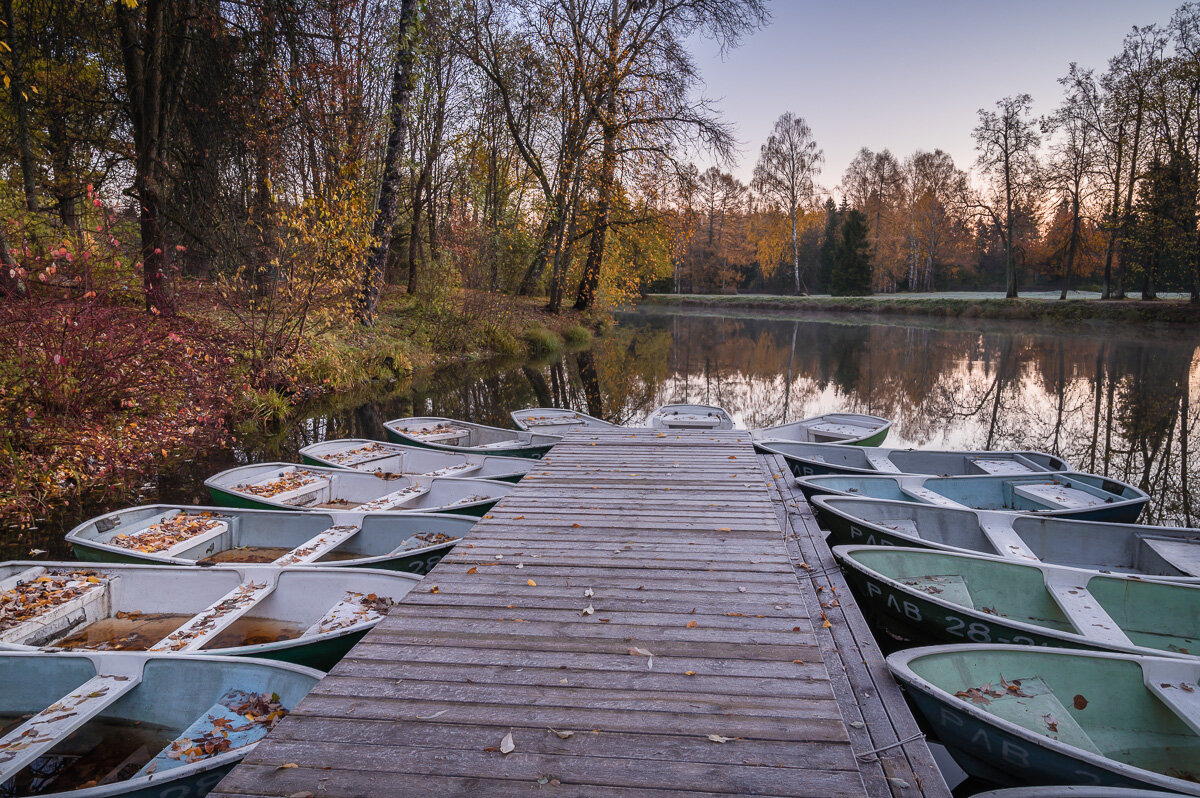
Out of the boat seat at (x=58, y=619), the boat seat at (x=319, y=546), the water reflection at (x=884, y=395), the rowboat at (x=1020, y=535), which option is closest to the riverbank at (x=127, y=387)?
the water reflection at (x=884, y=395)

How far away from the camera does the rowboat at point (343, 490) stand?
5875mm

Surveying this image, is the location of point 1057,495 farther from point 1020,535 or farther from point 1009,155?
point 1009,155

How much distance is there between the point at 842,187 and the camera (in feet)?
179

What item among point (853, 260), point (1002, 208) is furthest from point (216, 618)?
point (853, 260)

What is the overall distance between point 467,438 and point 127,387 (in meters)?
4.02

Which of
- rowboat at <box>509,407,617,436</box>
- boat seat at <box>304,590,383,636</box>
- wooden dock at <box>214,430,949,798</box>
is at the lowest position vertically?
boat seat at <box>304,590,383,636</box>

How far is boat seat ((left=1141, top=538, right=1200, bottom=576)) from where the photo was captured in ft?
14.7

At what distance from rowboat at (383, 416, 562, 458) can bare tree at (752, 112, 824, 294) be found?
1611 inches

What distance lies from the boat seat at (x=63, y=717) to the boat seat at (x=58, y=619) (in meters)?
0.99

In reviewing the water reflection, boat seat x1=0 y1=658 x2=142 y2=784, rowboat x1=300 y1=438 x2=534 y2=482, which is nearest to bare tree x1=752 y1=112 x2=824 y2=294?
the water reflection

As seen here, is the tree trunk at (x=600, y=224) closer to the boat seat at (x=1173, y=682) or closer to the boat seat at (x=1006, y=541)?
the boat seat at (x=1006, y=541)

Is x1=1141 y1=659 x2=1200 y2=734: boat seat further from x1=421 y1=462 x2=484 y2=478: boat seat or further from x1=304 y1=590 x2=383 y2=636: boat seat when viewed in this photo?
x1=421 y1=462 x2=484 y2=478: boat seat

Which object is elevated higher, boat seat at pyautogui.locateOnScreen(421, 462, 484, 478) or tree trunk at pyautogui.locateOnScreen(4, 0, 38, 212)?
tree trunk at pyautogui.locateOnScreen(4, 0, 38, 212)

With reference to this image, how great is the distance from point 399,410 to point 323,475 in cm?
601
